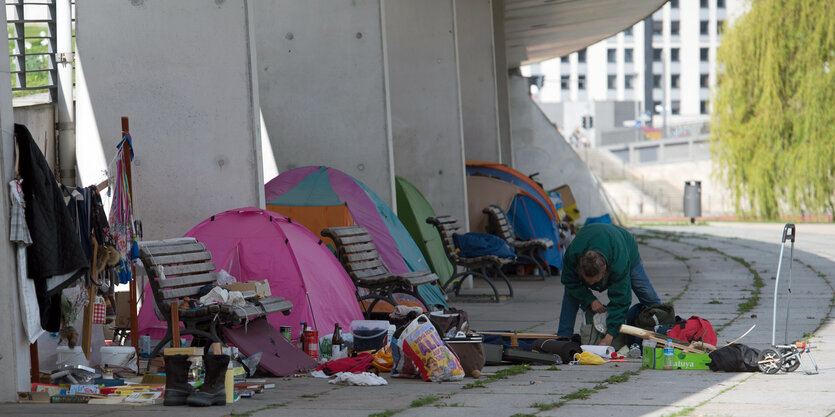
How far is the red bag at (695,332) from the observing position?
320 inches

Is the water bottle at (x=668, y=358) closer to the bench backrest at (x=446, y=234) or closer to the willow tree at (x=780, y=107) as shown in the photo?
the bench backrest at (x=446, y=234)

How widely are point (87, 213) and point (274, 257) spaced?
2.01 m

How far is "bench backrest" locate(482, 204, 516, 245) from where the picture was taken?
16578 millimetres

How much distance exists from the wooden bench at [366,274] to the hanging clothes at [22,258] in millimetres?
3788

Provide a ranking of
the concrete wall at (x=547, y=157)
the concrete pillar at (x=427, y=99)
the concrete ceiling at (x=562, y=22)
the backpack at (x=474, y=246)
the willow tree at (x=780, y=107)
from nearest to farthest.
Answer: the backpack at (x=474, y=246) < the concrete pillar at (x=427, y=99) < the concrete ceiling at (x=562, y=22) < the willow tree at (x=780, y=107) < the concrete wall at (x=547, y=157)

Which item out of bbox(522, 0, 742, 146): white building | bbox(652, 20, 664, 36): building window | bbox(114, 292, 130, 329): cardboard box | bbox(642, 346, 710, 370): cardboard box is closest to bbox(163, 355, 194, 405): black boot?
bbox(114, 292, 130, 329): cardboard box

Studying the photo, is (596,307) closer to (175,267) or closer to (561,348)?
(561,348)

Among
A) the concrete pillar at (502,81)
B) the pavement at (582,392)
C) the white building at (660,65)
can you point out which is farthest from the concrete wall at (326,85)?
the white building at (660,65)

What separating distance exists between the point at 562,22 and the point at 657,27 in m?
66.5

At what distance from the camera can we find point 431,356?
731cm

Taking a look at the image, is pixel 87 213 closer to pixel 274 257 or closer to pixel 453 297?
pixel 274 257

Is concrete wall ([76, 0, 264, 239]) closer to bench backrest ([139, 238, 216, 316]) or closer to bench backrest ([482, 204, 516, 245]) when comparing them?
bench backrest ([139, 238, 216, 316])

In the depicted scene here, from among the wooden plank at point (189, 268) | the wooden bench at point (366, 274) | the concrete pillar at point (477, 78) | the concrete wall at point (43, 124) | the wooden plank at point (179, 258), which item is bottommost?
the wooden bench at point (366, 274)

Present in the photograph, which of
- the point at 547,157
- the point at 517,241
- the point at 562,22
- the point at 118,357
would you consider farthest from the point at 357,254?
the point at 547,157
